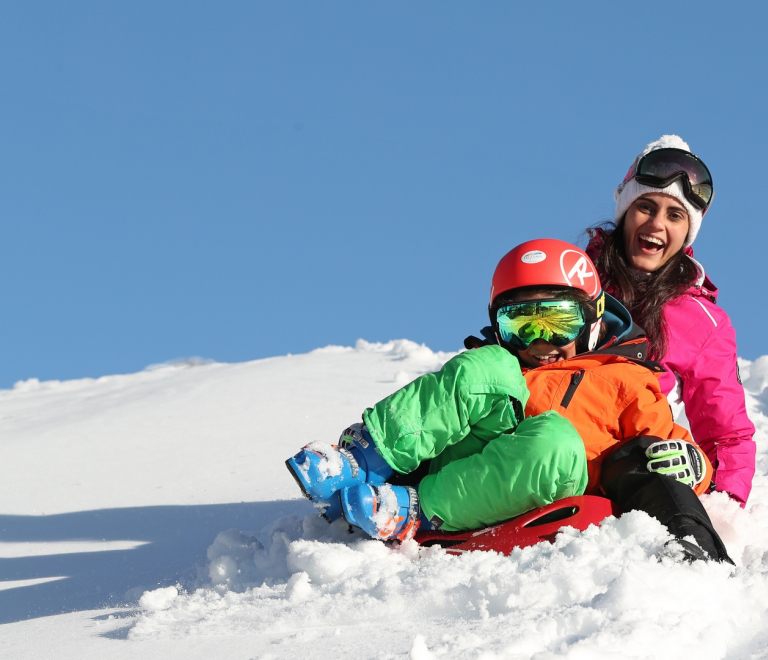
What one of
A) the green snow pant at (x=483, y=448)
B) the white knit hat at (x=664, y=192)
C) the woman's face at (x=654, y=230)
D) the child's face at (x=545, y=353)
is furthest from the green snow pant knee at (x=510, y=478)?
the white knit hat at (x=664, y=192)

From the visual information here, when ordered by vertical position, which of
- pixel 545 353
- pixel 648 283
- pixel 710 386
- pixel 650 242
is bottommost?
pixel 710 386

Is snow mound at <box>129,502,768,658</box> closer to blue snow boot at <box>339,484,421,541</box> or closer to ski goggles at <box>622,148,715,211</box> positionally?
blue snow boot at <box>339,484,421,541</box>

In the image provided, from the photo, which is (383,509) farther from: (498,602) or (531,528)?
(498,602)

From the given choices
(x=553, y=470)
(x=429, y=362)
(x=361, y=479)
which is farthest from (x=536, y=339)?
(x=429, y=362)

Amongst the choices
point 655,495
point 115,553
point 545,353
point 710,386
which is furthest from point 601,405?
point 115,553

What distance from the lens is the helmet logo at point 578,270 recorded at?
3.65m

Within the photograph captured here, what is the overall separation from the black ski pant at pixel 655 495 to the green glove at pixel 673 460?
1.5 inches

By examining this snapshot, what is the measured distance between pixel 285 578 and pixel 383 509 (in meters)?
0.45

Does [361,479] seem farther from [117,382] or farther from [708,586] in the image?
[117,382]

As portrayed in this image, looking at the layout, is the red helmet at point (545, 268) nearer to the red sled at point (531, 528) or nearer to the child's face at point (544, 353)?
the child's face at point (544, 353)

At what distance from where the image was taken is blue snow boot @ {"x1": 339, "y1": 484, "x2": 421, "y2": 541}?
3.03 m

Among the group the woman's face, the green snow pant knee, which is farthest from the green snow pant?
the woman's face

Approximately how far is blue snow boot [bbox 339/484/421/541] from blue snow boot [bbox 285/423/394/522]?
0.08 metres

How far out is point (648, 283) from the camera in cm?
455
